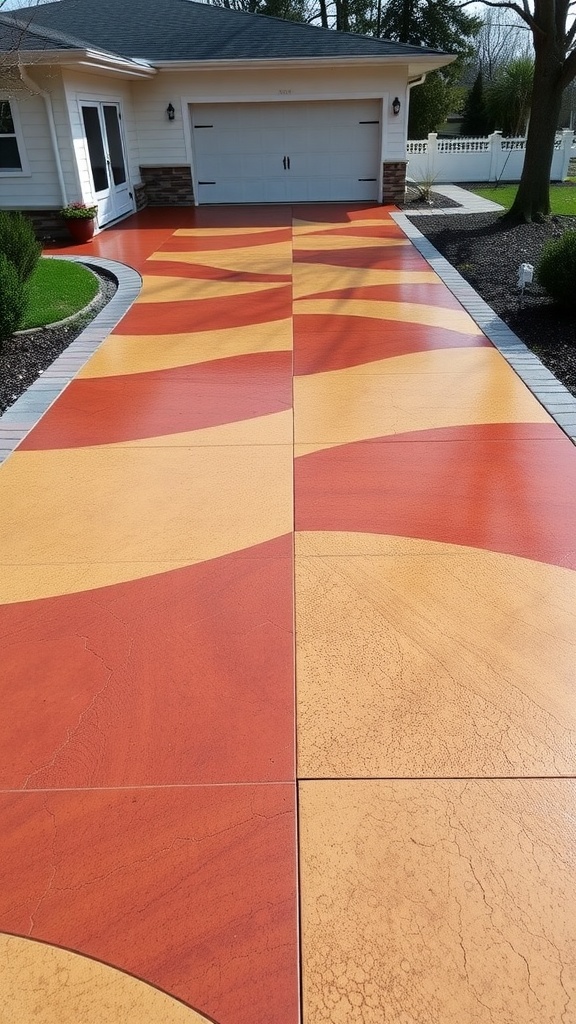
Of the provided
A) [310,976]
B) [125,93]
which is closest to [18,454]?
[310,976]

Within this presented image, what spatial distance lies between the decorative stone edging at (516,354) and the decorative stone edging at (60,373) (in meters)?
4.02

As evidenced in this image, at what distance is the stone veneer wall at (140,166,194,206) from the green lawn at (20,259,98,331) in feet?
23.7

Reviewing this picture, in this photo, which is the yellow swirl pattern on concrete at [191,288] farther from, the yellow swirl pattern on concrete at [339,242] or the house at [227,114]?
the house at [227,114]

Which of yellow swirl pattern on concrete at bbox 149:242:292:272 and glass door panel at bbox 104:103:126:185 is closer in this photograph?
yellow swirl pattern on concrete at bbox 149:242:292:272

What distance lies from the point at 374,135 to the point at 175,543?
1573cm

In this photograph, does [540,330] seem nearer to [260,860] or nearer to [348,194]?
[260,860]

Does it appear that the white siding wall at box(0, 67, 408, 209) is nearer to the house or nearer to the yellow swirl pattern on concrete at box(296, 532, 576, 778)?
the house

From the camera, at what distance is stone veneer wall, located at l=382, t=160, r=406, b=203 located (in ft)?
55.3

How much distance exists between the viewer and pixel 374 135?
55.4 ft

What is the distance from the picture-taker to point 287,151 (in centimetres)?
1712

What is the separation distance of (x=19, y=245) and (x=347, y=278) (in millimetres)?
4261

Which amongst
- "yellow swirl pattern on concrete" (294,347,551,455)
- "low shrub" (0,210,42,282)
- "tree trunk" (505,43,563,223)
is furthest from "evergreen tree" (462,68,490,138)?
"yellow swirl pattern on concrete" (294,347,551,455)

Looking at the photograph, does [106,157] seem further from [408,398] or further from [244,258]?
[408,398]

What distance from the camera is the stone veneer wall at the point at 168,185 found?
56.9 feet
